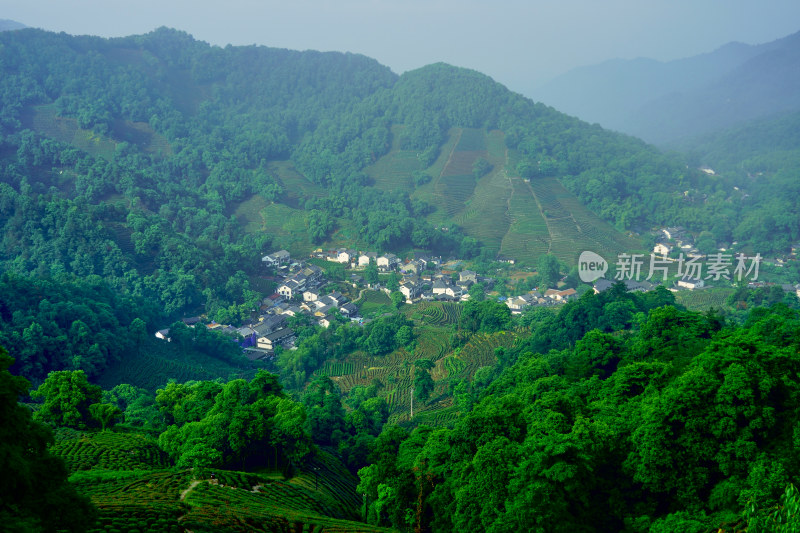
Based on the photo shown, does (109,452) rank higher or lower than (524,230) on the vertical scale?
lower

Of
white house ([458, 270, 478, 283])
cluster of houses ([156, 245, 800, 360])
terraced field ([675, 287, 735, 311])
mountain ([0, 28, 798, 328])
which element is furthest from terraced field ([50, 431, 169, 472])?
white house ([458, 270, 478, 283])

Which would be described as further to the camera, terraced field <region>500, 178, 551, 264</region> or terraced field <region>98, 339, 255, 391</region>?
terraced field <region>500, 178, 551, 264</region>

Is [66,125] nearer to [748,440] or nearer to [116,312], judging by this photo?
[116,312]

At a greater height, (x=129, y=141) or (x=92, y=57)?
(x=92, y=57)

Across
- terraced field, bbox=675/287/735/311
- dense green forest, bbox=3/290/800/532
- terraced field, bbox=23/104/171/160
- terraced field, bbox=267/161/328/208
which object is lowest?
dense green forest, bbox=3/290/800/532

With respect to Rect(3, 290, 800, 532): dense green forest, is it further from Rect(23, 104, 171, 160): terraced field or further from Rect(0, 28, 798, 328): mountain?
Rect(23, 104, 171, 160): terraced field

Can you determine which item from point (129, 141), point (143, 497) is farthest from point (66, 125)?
Result: point (143, 497)

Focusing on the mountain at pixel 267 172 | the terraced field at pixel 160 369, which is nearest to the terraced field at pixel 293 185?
the mountain at pixel 267 172

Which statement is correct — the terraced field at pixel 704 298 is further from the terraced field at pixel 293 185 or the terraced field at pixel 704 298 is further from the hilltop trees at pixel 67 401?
the terraced field at pixel 293 185

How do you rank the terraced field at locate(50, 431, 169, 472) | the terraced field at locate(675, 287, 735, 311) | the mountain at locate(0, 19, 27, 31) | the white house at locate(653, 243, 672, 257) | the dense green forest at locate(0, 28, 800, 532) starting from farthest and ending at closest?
1. the mountain at locate(0, 19, 27, 31)
2. the white house at locate(653, 243, 672, 257)
3. the terraced field at locate(675, 287, 735, 311)
4. the terraced field at locate(50, 431, 169, 472)
5. the dense green forest at locate(0, 28, 800, 532)

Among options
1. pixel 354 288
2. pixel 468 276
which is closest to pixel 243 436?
pixel 354 288

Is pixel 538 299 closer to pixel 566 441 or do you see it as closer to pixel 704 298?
pixel 704 298
